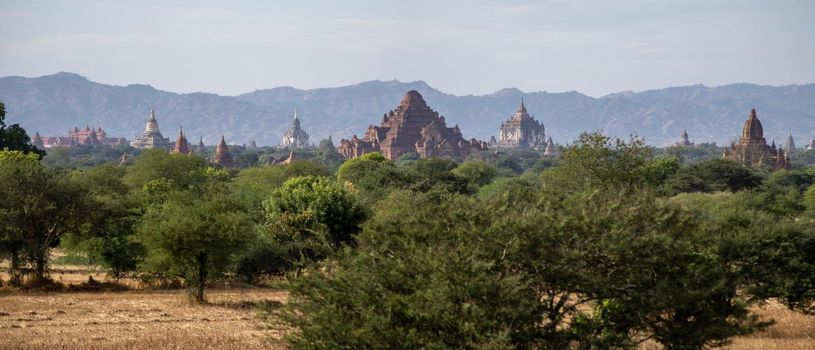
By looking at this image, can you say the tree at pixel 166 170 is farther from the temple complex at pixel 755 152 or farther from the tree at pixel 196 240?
the temple complex at pixel 755 152

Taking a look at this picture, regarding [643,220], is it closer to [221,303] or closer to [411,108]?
[221,303]

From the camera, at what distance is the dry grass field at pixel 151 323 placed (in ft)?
69.6

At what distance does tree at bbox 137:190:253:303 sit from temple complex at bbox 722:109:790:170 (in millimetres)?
100973

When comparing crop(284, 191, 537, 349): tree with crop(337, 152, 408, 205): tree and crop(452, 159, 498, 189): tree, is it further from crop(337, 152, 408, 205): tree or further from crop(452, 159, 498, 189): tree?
crop(452, 159, 498, 189): tree

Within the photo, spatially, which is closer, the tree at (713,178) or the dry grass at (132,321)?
the dry grass at (132,321)

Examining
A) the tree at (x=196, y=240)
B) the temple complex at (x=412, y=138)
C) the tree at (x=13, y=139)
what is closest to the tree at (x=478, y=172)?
the tree at (x=13, y=139)

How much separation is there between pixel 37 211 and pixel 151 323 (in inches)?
367

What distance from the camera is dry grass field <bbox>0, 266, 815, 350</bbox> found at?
21.2 meters

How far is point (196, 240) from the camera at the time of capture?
29391 millimetres

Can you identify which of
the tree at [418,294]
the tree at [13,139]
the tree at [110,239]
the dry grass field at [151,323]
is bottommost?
the dry grass field at [151,323]

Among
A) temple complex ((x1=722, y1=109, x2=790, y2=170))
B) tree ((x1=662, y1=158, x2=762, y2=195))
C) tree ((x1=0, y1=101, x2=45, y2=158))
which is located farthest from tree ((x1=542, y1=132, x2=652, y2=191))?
temple complex ((x1=722, y1=109, x2=790, y2=170))

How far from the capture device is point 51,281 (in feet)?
107

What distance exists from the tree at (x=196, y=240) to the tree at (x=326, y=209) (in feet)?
16.9

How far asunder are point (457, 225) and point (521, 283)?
1.53 meters
